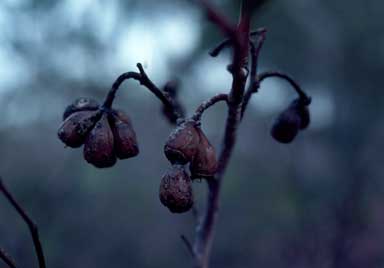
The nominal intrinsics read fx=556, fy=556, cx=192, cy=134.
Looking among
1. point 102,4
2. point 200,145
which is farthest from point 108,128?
point 102,4

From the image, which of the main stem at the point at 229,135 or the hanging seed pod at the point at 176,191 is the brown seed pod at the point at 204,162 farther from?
the main stem at the point at 229,135

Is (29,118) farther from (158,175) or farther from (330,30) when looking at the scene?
(330,30)

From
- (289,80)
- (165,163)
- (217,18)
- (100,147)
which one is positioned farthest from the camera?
(165,163)

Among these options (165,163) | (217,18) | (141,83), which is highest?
(165,163)

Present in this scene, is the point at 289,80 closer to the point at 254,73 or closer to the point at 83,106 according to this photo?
the point at 254,73

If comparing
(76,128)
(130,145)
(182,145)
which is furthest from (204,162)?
(76,128)

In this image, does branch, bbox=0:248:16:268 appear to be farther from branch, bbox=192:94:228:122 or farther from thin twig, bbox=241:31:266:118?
thin twig, bbox=241:31:266:118
